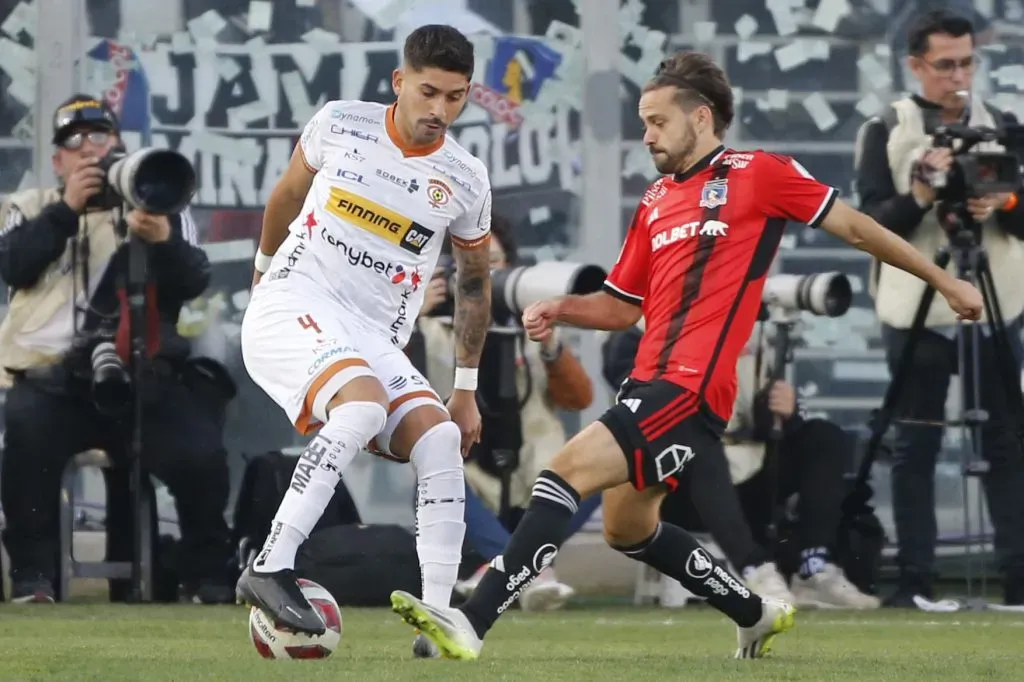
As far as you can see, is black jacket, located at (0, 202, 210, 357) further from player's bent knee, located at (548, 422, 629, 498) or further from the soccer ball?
player's bent knee, located at (548, 422, 629, 498)

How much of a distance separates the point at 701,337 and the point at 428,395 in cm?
80

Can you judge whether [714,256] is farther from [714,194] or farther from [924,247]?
[924,247]

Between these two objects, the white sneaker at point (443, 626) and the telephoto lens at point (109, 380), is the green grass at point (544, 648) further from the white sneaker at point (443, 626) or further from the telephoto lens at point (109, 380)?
the telephoto lens at point (109, 380)

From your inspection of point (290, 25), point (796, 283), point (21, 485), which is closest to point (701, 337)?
point (796, 283)

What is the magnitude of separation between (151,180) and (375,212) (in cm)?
293

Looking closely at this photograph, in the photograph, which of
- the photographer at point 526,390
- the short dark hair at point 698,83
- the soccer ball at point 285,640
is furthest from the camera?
the photographer at point 526,390

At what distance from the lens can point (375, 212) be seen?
21.4 ft

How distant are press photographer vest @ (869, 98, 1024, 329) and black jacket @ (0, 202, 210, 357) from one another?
9.66ft

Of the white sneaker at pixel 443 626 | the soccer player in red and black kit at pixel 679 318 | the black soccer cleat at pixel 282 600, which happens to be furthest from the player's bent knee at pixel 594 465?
the black soccer cleat at pixel 282 600

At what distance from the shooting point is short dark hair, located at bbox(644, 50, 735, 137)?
6.43 meters

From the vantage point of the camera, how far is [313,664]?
5711 millimetres

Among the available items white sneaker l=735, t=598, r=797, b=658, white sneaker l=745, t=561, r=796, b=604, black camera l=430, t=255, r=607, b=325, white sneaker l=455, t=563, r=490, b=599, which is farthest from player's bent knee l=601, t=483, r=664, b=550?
white sneaker l=455, t=563, r=490, b=599

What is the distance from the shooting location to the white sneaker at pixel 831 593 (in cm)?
973

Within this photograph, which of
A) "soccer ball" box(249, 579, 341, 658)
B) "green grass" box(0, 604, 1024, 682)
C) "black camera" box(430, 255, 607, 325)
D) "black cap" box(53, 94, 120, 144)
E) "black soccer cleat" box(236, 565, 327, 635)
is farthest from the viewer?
"black cap" box(53, 94, 120, 144)
